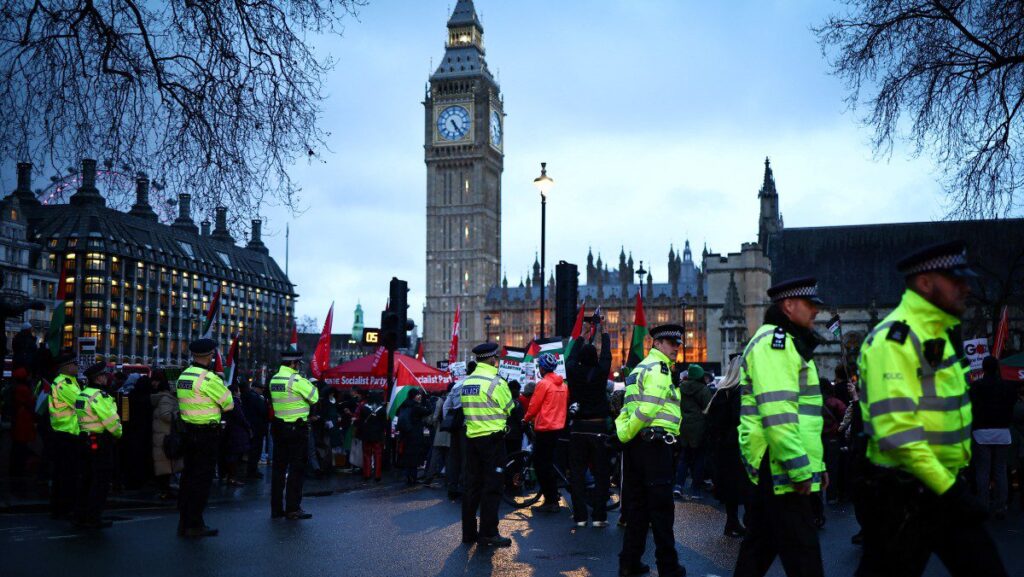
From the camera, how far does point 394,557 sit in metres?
8.62

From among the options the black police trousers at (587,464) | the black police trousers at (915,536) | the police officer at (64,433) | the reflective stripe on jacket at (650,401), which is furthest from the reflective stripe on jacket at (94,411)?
the black police trousers at (915,536)

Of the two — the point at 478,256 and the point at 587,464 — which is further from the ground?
the point at 478,256

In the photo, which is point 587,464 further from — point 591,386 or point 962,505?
point 962,505

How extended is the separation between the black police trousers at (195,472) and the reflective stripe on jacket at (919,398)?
7.32m

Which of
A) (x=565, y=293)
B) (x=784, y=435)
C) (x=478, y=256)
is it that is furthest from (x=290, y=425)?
(x=478, y=256)

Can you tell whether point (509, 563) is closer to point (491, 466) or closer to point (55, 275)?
point (491, 466)

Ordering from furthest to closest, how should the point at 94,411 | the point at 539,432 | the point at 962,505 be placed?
1. the point at 539,432
2. the point at 94,411
3. the point at 962,505

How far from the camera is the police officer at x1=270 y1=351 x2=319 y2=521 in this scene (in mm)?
11367

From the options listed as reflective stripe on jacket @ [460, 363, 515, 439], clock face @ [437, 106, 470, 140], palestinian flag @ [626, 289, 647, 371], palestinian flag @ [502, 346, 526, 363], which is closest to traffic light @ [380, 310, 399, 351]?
palestinian flag @ [502, 346, 526, 363]

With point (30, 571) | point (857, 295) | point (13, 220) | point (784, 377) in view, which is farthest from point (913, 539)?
point (13, 220)

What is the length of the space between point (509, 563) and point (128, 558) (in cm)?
320

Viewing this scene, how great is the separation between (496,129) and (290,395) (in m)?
115

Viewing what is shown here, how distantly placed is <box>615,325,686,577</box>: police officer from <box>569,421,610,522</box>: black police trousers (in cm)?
306

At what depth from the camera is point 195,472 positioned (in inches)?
390
